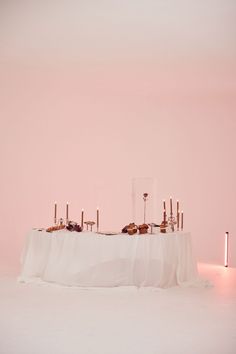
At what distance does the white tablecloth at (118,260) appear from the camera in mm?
4672

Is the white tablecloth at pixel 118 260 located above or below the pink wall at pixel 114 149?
below

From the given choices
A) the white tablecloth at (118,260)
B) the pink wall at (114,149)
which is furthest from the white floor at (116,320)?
the pink wall at (114,149)

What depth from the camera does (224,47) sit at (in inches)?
231

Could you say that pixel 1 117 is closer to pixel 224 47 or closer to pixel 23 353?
pixel 224 47

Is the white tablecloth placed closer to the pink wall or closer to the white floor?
the white floor

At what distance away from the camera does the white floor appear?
262 centimetres

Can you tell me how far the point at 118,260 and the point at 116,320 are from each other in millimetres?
1406

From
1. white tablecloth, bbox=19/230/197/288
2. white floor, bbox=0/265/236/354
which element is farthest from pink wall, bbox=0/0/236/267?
white floor, bbox=0/265/236/354

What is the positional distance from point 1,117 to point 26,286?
167 inches

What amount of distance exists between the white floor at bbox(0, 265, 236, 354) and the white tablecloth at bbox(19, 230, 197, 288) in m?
0.16

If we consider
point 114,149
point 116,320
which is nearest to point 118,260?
point 116,320

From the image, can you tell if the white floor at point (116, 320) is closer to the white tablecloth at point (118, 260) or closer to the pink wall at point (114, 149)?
the white tablecloth at point (118, 260)

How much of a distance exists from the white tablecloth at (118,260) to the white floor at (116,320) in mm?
162

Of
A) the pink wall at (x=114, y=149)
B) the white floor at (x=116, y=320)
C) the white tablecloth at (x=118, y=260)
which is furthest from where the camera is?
the pink wall at (x=114, y=149)
